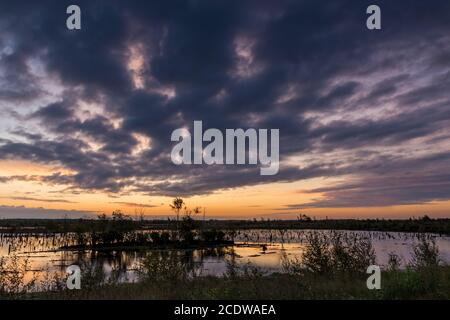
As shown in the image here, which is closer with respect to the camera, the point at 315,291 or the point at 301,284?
the point at 315,291

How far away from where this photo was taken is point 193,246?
88188 mm

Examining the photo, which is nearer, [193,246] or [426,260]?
[426,260]

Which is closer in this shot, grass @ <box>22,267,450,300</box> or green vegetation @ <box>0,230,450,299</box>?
grass @ <box>22,267,450,300</box>

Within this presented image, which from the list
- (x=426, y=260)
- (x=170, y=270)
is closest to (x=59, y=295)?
(x=170, y=270)

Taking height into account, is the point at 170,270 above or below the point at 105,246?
above

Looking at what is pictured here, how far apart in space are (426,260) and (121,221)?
9021cm

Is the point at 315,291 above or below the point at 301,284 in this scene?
above

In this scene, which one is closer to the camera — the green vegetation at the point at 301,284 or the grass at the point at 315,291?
the grass at the point at 315,291

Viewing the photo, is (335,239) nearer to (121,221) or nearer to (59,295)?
(59,295)

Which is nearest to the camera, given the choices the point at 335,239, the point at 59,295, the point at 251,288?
the point at 251,288
